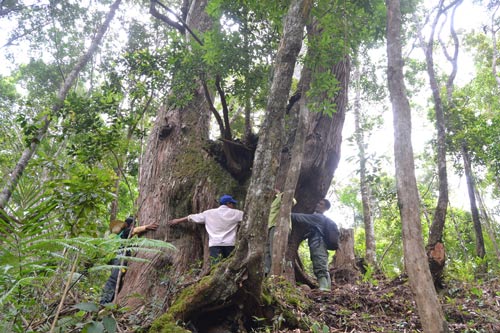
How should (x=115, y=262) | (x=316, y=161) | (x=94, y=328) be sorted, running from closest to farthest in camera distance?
(x=94, y=328)
(x=115, y=262)
(x=316, y=161)

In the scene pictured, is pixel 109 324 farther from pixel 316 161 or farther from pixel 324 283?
pixel 316 161

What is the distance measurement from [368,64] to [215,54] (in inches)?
360

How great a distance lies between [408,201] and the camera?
12.5ft

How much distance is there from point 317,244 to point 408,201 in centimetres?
379

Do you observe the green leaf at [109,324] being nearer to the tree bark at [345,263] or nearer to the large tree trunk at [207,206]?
the large tree trunk at [207,206]

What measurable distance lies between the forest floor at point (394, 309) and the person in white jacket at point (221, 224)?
5.26 ft

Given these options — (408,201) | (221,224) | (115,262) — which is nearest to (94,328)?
(408,201)

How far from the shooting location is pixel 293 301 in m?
4.89

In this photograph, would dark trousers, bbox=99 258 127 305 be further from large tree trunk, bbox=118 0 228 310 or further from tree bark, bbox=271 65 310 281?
tree bark, bbox=271 65 310 281

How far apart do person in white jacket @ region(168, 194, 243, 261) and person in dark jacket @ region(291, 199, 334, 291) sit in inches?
61.3

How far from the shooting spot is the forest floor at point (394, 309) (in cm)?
450

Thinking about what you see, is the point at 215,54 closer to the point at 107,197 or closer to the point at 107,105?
the point at 107,105

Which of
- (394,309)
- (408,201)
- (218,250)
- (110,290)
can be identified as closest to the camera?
(408,201)

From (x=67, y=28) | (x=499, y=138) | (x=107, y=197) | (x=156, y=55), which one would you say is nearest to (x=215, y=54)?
(x=156, y=55)
